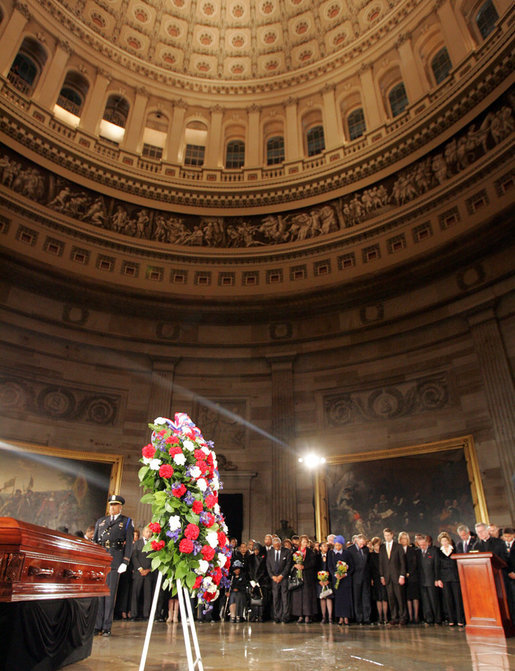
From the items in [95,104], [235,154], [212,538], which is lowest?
→ [212,538]

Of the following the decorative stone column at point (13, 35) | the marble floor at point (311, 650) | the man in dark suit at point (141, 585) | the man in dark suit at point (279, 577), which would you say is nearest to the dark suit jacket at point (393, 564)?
the marble floor at point (311, 650)

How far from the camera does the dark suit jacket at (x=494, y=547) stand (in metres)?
8.33

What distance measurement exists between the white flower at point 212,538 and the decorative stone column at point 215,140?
18170 millimetres

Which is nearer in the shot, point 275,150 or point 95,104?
point 95,104

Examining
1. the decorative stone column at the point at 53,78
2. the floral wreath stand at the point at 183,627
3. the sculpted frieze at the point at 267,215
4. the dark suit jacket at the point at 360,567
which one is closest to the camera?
the floral wreath stand at the point at 183,627

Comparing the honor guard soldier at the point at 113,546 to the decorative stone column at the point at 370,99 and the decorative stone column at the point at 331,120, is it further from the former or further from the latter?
the decorative stone column at the point at 370,99

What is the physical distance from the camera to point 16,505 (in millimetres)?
12469

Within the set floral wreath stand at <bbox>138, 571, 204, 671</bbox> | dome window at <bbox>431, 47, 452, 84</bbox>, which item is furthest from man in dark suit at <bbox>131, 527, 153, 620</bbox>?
dome window at <bbox>431, 47, 452, 84</bbox>

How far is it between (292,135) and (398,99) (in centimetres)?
446

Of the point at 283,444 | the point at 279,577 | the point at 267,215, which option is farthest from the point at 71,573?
the point at 267,215

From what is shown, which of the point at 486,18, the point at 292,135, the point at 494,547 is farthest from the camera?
the point at 292,135

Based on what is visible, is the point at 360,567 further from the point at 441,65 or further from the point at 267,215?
the point at 441,65

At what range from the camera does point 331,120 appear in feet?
65.6

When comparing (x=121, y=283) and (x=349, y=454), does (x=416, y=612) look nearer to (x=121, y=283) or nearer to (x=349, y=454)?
(x=349, y=454)
